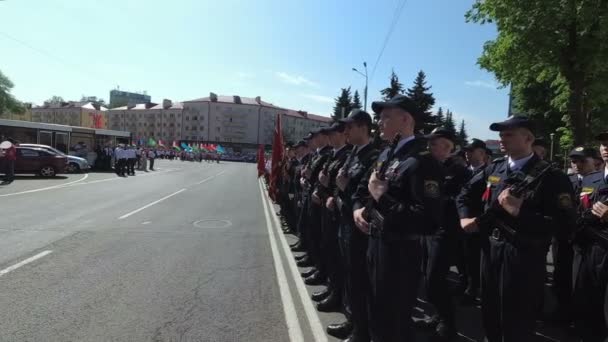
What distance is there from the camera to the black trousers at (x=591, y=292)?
3.76m

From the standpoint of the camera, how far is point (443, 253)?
4.33 metres

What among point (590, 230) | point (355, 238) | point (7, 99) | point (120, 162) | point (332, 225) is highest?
point (7, 99)

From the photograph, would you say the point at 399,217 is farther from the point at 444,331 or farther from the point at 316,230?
the point at 316,230

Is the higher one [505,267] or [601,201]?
[601,201]

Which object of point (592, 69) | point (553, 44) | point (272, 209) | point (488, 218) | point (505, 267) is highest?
point (553, 44)

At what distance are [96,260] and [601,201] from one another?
6315mm

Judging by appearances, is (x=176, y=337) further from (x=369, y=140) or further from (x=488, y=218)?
(x=488, y=218)

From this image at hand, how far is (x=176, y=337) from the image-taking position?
388 centimetres

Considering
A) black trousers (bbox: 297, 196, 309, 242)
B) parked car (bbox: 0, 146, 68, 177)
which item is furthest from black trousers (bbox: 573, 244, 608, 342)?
parked car (bbox: 0, 146, 68, 177)

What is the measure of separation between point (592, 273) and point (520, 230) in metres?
1.40

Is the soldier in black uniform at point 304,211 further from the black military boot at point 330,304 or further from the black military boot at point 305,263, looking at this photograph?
the black military boot at point 330,304

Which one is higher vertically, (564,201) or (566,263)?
(564,201)

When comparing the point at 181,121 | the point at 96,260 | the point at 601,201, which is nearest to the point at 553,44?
the point at 601,201

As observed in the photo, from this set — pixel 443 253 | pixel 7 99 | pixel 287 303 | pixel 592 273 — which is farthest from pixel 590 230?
pixel 7 99
